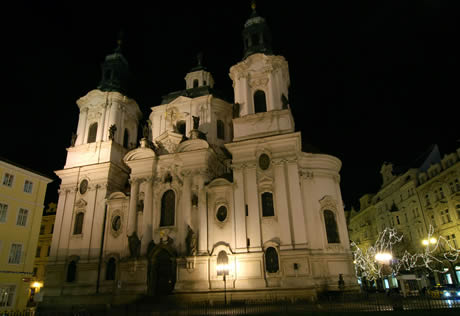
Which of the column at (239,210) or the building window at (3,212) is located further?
the building window at (3,212)

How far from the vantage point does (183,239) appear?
984 inches

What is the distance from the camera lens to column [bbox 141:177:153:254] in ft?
83.6

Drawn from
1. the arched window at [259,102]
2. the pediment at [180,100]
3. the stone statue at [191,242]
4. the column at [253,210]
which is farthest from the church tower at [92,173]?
the arched window at [259,102]

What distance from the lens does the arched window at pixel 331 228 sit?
2447 cm

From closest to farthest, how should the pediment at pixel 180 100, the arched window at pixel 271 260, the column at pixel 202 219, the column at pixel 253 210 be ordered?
the arched window at pixel 271 260 < the column at pixel 253 210 < the column at pixel 202 219 < the pediment at pixel 180 100

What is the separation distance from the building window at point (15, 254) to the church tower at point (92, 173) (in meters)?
3.35

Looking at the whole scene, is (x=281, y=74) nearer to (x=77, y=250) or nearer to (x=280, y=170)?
(x=280, y=170)

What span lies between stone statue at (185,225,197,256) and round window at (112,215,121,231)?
670cm

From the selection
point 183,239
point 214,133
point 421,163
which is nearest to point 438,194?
point 421,163

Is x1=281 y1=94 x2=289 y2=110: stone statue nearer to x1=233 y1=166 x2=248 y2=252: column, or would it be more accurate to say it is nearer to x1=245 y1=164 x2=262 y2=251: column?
x1=245 y1=164 x2=262 y2=251: column

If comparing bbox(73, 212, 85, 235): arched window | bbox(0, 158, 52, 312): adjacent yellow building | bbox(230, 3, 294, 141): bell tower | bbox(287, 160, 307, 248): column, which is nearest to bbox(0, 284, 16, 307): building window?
bbox(0, 158, 52, 312): adjacent yellow building

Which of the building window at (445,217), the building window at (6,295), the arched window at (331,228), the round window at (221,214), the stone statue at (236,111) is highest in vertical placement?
the stone statue at (236,111)

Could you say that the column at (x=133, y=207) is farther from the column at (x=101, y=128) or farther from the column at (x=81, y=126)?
the column at (x=81, y=126)

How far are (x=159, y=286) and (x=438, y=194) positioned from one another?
2903 centimetres
